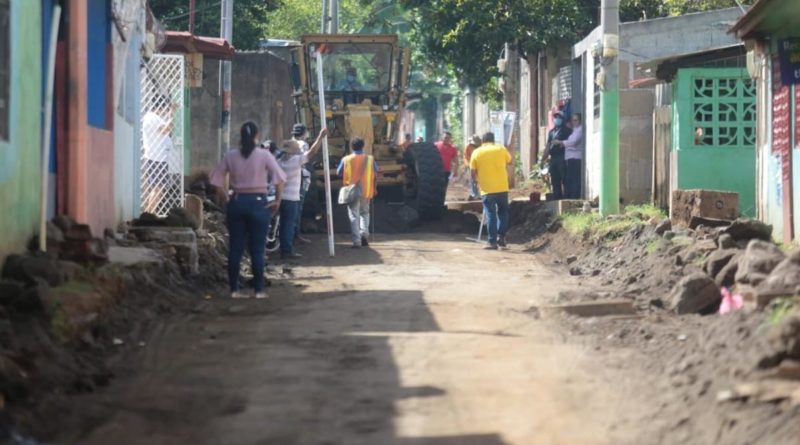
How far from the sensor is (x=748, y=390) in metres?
7.36

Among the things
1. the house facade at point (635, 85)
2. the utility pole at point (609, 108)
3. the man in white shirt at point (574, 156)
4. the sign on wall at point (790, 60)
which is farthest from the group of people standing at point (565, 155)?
the sign on wall at point (790, 60)

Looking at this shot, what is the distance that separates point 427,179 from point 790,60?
9856 millimetres

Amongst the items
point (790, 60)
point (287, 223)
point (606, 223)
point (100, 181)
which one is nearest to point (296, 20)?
point (606, 223)

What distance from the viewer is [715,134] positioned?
19.7m

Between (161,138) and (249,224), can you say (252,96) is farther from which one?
(249,224)

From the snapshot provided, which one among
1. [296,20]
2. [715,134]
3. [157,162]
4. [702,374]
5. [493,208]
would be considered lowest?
[702,374]

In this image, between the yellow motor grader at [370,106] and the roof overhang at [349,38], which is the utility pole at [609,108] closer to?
the yellow motor grader at [370,106]

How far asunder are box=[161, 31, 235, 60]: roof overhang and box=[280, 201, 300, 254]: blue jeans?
504 centimetres

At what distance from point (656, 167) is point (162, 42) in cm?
822

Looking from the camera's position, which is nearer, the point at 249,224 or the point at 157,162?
the point at 249,224

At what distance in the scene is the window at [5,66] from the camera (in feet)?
34.6

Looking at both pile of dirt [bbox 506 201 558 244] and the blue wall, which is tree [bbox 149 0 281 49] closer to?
pile of dirt [bbox 506 201 558 244]

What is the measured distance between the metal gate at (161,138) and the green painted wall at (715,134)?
7.32 metres

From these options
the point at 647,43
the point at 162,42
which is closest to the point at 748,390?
the point at 162,42
